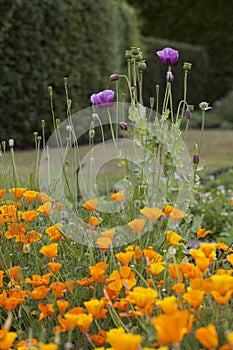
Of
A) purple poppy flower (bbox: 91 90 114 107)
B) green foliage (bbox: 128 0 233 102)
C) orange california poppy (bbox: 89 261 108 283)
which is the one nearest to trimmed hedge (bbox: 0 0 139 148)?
purple poppy flower (bbox: 91 90 114 107)

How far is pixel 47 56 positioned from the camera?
308 inches

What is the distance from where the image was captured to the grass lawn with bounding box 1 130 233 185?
6484 millimetres

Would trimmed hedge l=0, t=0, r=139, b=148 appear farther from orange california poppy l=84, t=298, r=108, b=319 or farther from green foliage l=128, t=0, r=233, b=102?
green foliage l=128, t=0, r=233, b=102

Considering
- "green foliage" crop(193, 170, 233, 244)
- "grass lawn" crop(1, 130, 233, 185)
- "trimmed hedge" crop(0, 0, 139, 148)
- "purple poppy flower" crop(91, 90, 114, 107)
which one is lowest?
"grass lawn" crop(1, 130, 233, 185)

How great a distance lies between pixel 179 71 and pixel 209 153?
553 centimetres

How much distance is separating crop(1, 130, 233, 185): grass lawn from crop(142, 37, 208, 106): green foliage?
168 centimetres

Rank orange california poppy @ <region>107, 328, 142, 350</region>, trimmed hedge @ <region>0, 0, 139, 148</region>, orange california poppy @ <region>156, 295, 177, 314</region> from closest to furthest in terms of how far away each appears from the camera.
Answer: orange california poppy @ <region>107, 328, 142, 350</region>
orange california poppy @ <region>156, 295, 177, 314</region>
trimmed hedge @ <region>0, 0, 139, 148</region>

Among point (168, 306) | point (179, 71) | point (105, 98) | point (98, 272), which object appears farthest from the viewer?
point (179, 71)

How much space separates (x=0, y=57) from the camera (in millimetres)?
7145

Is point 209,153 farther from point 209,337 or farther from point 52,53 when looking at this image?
point 209,337

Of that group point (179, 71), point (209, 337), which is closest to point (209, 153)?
point (179, 71)

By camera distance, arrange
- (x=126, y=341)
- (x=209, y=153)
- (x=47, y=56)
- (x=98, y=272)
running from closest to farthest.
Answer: (x=126, y=341)
(x=98, y=272)
(x=47, y=56)
(x=209, y=153)

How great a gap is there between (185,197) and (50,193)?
63 cm

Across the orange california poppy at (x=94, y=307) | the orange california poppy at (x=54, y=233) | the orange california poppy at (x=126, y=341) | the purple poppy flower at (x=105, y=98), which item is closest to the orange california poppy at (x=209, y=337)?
the orange california poppy at (x=126, y=341)
